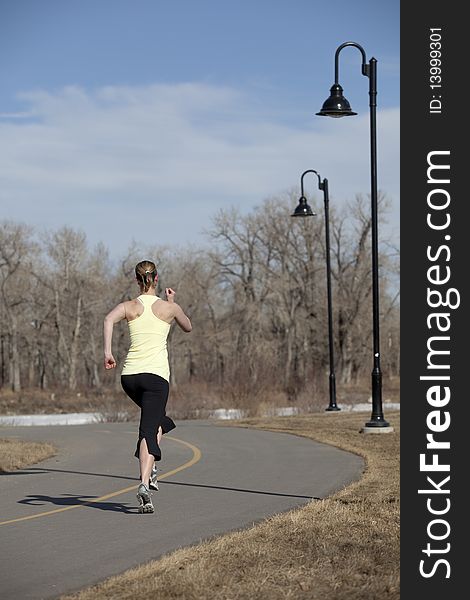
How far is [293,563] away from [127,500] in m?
4.21

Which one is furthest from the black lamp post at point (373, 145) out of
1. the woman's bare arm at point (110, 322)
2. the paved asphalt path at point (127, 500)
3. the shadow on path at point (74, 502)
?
the woman's bare arm at point (110, 322)

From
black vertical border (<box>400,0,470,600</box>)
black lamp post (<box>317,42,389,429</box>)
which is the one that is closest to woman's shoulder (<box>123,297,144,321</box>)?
black vertical border (<box>400,0,470,600</box>)

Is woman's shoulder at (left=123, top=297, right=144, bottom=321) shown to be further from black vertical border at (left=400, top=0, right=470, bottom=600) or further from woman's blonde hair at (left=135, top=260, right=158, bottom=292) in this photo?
black vertical border at (left=400, top=0, right=470, bottom=600)

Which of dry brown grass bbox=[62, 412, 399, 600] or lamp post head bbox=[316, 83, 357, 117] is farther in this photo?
lamp post head bbox=[316, 83, 357, 117]

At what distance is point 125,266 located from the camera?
88000mm

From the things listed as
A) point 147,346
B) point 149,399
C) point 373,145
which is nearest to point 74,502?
point 149,399

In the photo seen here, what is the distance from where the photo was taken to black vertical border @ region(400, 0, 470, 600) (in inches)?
267

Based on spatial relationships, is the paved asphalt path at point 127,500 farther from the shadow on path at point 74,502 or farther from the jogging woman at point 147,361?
the jogging woman at point 147,361

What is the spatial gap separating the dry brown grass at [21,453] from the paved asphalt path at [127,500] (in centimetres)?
33

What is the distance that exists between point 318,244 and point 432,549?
6920 cm

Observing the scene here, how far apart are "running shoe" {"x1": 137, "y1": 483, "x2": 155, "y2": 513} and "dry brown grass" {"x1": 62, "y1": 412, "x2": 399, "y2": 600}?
1298 mm

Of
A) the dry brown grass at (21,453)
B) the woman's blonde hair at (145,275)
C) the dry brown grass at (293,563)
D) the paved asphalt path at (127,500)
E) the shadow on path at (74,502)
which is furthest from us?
the dry brown grass at (21,453)

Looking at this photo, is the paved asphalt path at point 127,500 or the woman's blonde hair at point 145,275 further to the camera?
the woman's blonde hair at point 145,275

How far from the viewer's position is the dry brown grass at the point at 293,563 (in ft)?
22.2
